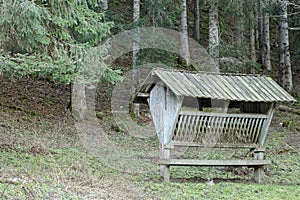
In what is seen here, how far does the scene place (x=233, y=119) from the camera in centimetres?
1022

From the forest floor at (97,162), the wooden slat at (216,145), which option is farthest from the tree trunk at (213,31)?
the wooden slat at (216,145)

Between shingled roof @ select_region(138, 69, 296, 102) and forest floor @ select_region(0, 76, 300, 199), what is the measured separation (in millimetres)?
1840

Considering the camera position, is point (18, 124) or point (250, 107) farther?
point (18, 124)

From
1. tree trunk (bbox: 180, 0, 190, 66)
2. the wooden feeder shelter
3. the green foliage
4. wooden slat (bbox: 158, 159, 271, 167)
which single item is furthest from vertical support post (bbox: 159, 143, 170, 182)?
tree trunk (bbox: 180, 0, 190, 66)

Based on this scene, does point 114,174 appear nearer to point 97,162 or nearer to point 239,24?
point 97,162

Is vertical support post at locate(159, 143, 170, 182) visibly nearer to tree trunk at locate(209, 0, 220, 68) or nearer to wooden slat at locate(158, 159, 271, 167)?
wooden slat at locate(158, 159, 271, 167)

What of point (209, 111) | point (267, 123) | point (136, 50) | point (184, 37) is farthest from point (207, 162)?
point (184, 37)

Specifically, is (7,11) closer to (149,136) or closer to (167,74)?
(167,74)

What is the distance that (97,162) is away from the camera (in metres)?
11.8

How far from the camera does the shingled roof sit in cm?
959

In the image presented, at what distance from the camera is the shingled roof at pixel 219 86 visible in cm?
959

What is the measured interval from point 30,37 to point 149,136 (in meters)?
7.76

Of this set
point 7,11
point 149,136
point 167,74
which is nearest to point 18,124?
point 149,136

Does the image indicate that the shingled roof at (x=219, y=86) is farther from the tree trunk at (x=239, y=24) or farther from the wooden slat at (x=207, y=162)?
the tree trunk at (x=239, y=24)
